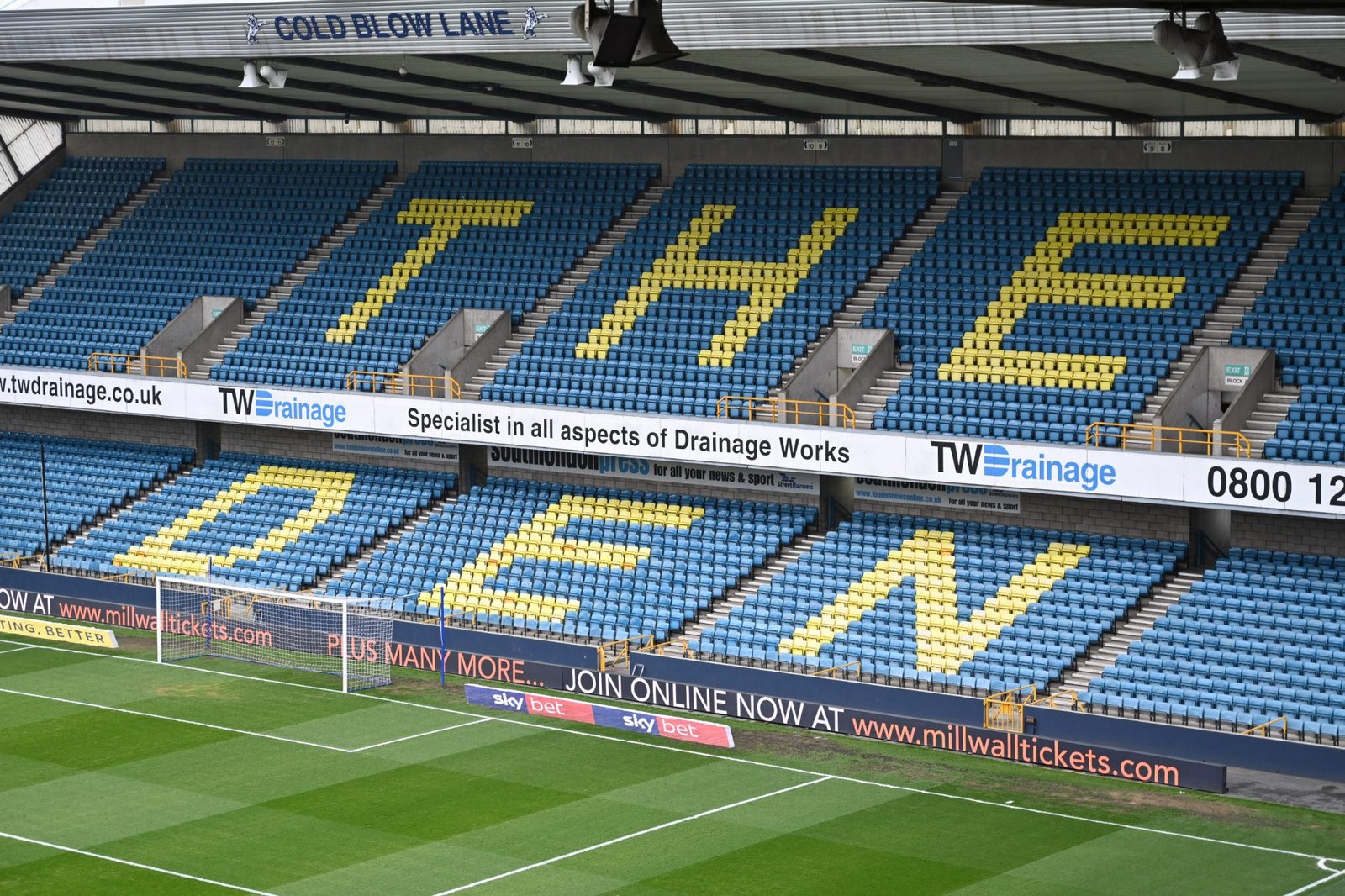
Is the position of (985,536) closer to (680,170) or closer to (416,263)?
(680,170)

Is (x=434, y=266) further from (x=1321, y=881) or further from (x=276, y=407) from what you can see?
(x=1321, y=881)

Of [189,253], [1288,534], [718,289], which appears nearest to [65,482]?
[189,253]

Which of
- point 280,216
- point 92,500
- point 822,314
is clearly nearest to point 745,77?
point 822,314

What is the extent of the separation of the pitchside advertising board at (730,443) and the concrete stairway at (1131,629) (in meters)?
2.03

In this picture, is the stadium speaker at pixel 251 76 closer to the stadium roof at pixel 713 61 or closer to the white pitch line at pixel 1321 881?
the stadium roof at pixel 713 61

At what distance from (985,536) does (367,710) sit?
11.2 metres

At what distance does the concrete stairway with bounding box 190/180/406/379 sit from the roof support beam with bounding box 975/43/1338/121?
63.1 ft

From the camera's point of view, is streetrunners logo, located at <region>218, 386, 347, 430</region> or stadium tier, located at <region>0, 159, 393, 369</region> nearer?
streetrunners logo, located at <region>218, 386, 347, 430</region>

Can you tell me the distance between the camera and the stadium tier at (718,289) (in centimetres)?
3697

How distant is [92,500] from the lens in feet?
143

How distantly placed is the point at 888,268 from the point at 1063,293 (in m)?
4.03

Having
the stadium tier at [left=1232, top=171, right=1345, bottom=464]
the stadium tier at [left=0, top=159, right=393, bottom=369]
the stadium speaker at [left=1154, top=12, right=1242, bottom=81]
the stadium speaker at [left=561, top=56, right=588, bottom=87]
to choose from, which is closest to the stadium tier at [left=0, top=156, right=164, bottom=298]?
the stadium tier at [left=0, top=159, right=393, bottom=369]

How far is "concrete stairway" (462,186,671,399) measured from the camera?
39.8 metres

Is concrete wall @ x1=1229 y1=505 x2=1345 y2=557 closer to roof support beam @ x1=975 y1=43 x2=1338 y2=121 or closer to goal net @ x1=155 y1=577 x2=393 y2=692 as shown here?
roof support beam @ x1=975 y1=43 x2=1338 y2=121
